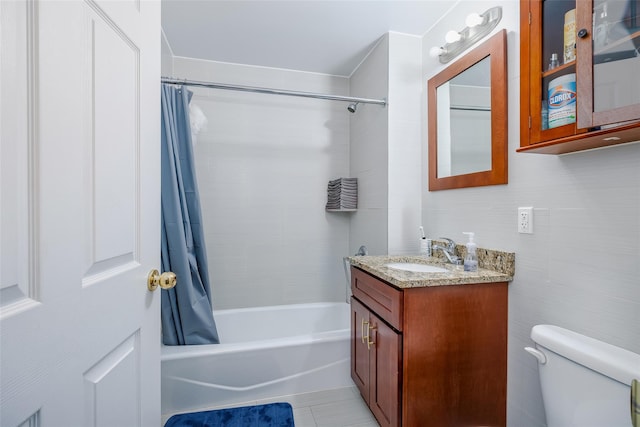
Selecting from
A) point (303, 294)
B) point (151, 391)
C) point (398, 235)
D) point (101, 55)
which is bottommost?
point (303, 294)

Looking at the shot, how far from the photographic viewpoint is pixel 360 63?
2.41 m

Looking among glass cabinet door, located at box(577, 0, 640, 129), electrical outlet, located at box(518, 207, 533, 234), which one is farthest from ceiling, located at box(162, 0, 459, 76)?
electrical outlet, located at box(518, 207, 533, 234)

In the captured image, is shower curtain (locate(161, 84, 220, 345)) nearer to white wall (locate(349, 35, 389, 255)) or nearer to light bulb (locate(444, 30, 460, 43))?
white wall (locate(349, 35, 389, 255))

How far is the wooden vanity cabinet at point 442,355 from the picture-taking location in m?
1.21

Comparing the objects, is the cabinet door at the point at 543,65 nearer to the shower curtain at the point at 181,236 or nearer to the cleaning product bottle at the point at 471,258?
the cleaning product bottle at the point at 471,258

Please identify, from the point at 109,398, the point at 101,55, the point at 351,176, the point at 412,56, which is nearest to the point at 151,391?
the point at 109,398

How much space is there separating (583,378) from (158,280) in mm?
1353

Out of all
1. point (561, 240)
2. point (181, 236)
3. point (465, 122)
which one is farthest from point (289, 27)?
point (561, 240)

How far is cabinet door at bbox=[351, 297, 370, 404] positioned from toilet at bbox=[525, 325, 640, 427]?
0.75 m

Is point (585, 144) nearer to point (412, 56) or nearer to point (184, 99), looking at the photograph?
point (412, 56)

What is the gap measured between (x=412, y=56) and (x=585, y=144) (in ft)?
4.54

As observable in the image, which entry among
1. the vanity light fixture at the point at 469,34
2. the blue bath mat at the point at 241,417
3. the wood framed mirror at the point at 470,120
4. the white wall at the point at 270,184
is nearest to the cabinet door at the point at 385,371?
the blue bath mat at the point at 241,417

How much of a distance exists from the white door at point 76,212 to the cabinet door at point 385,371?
3.00 ft

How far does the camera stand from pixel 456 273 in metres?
1.33
